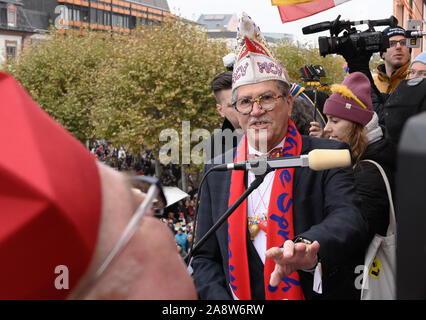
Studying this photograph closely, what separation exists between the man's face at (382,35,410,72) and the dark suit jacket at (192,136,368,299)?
8.09 ft

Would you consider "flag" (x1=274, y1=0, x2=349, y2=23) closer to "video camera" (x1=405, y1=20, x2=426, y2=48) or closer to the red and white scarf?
"video camera" (x1=405, y1=20, x2=426, y2=48)

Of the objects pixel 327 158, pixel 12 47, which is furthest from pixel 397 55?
pixel 12 47

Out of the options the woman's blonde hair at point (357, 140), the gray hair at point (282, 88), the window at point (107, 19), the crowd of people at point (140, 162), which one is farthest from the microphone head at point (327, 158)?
the window at point (107, 19)

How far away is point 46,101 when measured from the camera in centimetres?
3534

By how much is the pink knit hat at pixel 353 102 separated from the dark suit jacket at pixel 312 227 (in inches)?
33.8

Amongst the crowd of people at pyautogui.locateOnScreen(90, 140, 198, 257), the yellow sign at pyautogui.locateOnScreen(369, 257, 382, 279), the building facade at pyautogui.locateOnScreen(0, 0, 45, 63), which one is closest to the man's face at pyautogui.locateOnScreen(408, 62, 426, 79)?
the yellow sign at pyautogui.locateOnScreen(369, 257, 382, 279)

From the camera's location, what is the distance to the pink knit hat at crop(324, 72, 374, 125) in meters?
3.55

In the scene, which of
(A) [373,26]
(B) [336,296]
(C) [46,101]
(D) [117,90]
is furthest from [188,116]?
(B) [336,296]

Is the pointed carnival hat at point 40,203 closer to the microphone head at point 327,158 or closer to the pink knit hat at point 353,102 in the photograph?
the microphone head at point 327,158

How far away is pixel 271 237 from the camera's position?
2455 mm

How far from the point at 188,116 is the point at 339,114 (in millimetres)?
25512

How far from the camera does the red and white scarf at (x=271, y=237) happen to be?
239 cm

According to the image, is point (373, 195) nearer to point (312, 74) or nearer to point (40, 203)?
point (40, 203)
